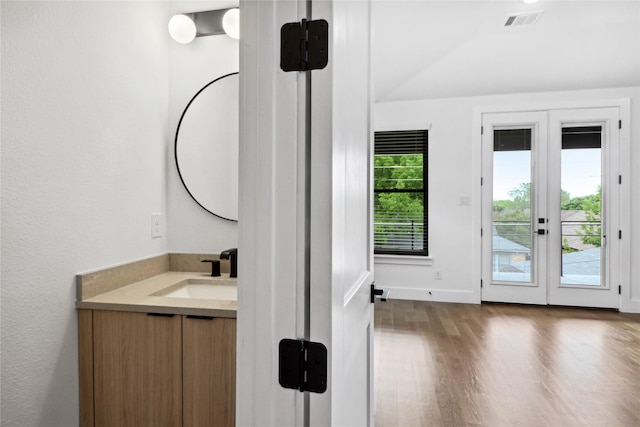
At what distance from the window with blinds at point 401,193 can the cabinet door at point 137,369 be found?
3.52 m

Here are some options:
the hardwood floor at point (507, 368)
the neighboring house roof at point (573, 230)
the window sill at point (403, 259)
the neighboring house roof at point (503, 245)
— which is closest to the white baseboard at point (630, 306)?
the hardwood floor at point (507, 368)

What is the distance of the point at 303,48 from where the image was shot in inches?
25.5

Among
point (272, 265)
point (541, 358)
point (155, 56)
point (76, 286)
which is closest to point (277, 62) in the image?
point (272, 265)

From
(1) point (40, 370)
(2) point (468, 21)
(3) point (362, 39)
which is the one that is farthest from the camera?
(2) point (468, 21)

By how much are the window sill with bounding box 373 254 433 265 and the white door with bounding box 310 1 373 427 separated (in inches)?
138

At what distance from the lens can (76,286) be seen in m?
1.39

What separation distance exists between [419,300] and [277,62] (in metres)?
4.24

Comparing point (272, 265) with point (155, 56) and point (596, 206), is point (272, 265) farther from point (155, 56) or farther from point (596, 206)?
point (596, 206)

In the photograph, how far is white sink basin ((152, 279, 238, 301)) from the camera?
1.75 meters

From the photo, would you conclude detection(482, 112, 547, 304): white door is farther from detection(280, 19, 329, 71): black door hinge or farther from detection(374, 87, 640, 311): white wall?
detection(280, 19, 329, 71): black door hinge

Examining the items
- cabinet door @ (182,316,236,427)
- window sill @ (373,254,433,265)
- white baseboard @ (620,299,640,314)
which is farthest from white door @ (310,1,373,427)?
white baseboard @ (620,299,640,314)

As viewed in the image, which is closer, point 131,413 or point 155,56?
point 131,413

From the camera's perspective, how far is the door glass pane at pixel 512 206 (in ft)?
13.9

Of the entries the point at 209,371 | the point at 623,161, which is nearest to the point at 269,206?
the point at 209,371
